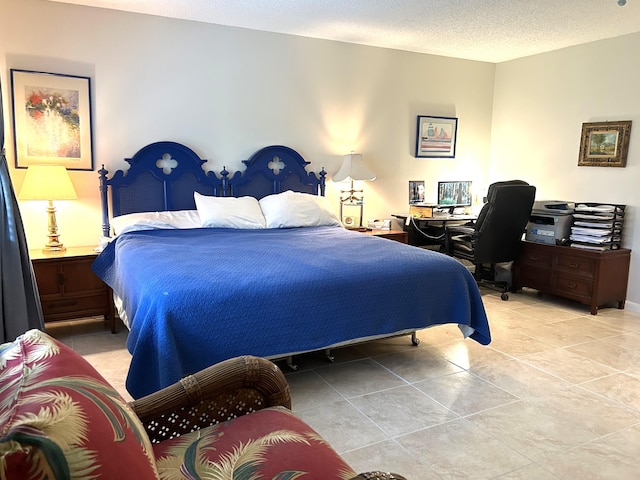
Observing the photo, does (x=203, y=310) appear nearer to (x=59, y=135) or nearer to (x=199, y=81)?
(x=59, y=135)

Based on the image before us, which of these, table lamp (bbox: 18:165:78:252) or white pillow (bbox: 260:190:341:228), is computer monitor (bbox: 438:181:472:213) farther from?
table lamp (bbox: 18:165:78:252)

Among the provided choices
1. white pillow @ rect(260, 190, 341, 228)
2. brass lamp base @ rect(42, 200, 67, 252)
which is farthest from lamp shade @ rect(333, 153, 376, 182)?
brass lamp base @ rect(42, 200, 67, 252)

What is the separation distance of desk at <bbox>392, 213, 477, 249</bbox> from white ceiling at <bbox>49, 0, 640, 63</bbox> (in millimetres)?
1831

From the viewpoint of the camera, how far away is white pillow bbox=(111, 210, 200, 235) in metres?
3.72

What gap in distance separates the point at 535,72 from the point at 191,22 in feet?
12.1

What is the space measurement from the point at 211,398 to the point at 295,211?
2821 millimetres

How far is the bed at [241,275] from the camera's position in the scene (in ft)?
7.56

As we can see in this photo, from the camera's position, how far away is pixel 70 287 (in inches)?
140

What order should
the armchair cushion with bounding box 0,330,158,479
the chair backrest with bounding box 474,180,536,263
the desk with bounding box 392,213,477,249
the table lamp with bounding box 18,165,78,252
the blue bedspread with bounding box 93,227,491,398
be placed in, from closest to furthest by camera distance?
1. the armchair cushion with bounding box 0,330,158,479
2. the blue bedspread with bounding box 93,227,491,398
3. the table lamp with bounding box 18,165,78,252
4. the chair backrest with bounding box 474,180,536,263
5. the desk with bounding box 392,213,477,249

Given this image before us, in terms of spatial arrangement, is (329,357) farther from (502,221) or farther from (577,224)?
(577,224)

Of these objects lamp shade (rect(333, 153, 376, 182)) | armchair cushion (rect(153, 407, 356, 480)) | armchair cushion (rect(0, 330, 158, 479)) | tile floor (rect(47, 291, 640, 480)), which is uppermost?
lamp shade (rect(333, 153, 376, 182))

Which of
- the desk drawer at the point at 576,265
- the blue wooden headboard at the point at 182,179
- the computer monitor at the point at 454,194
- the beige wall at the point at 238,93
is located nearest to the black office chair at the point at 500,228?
the desk drawer at the point at 576,265

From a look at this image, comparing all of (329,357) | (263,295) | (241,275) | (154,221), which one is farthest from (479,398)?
(154,221)

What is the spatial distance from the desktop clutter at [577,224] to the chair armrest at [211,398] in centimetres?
382
